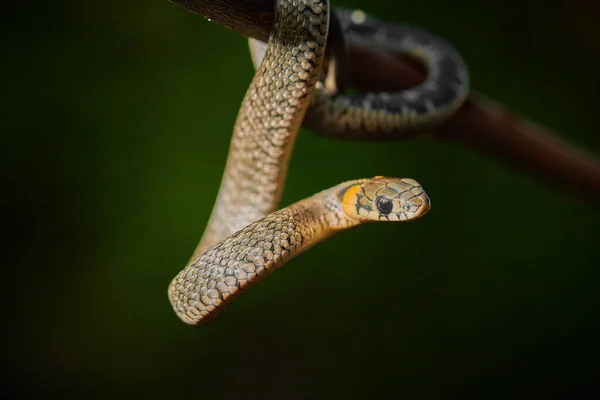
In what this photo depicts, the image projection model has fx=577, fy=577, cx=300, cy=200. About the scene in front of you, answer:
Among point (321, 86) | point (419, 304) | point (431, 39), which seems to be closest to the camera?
point (321, 86)

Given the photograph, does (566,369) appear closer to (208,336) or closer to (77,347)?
(208,336)

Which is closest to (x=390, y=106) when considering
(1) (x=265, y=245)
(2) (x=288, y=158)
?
(2) (x=288, y=158)

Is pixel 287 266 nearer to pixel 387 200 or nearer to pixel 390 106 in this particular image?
pixel 390 106

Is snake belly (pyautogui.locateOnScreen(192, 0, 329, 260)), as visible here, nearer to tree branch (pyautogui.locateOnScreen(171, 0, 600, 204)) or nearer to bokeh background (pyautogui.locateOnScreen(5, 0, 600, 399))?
tree branch (pyautogui.locateOnScreen(171, 0, 600, 204))

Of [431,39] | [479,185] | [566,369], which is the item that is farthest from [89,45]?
[566,369]

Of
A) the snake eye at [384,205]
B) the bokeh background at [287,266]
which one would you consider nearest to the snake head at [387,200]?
the snake eye at [384,205]

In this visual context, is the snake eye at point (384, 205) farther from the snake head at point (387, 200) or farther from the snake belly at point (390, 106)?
the snake belly at point (390, 106)
